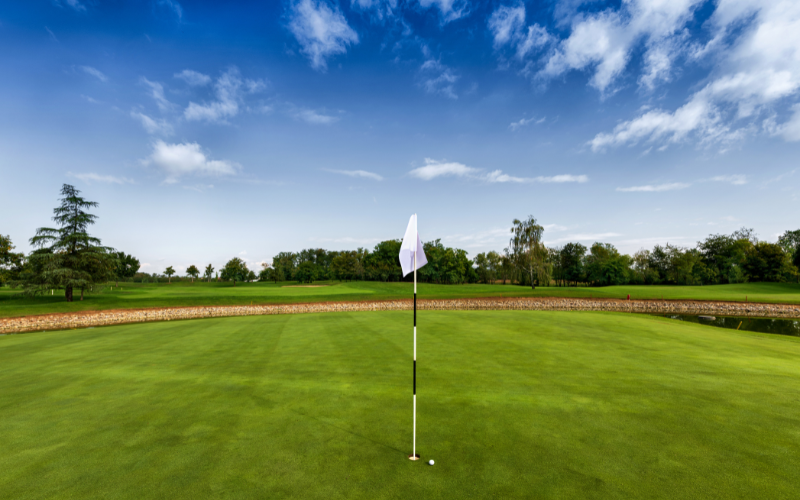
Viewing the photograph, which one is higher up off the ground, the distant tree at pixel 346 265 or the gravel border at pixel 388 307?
the distant tree at pixel 346 265

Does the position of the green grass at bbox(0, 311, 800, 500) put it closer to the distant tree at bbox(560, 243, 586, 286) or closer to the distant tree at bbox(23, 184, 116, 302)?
the distant tree at bbox(23, 184, 116, 302)

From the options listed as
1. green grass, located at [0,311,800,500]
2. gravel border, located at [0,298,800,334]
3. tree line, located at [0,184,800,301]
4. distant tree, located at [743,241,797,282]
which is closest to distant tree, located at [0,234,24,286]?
tree line, located at [0,184,800,301]

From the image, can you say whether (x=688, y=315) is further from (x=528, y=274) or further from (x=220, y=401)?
(x=220, y=401)

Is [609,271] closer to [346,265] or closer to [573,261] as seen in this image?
[573,261]

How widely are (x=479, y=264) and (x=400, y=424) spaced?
10780 centimetres

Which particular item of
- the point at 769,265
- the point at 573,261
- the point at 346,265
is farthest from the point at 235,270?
the point at 769,265

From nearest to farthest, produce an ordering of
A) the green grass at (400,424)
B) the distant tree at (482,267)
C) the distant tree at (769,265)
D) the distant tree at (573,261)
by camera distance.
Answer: the green grass at (400,424), the distant tree at (769,265), the distant tree at (573,261), the distant tree at (482,267)

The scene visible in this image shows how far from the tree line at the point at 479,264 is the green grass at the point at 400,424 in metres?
25.3

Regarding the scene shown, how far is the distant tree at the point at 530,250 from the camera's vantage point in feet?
142

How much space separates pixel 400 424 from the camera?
473 centimetres

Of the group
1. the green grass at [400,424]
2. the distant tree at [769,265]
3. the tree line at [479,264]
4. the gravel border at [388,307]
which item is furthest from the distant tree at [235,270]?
the distant tree at [769,265]

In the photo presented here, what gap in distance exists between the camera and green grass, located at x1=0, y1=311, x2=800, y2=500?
3367 millimetres

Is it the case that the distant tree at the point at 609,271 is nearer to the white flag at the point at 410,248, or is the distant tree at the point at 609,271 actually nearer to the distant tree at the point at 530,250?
the distant tree at the point at 530,250

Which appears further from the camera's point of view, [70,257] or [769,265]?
[769,265]
